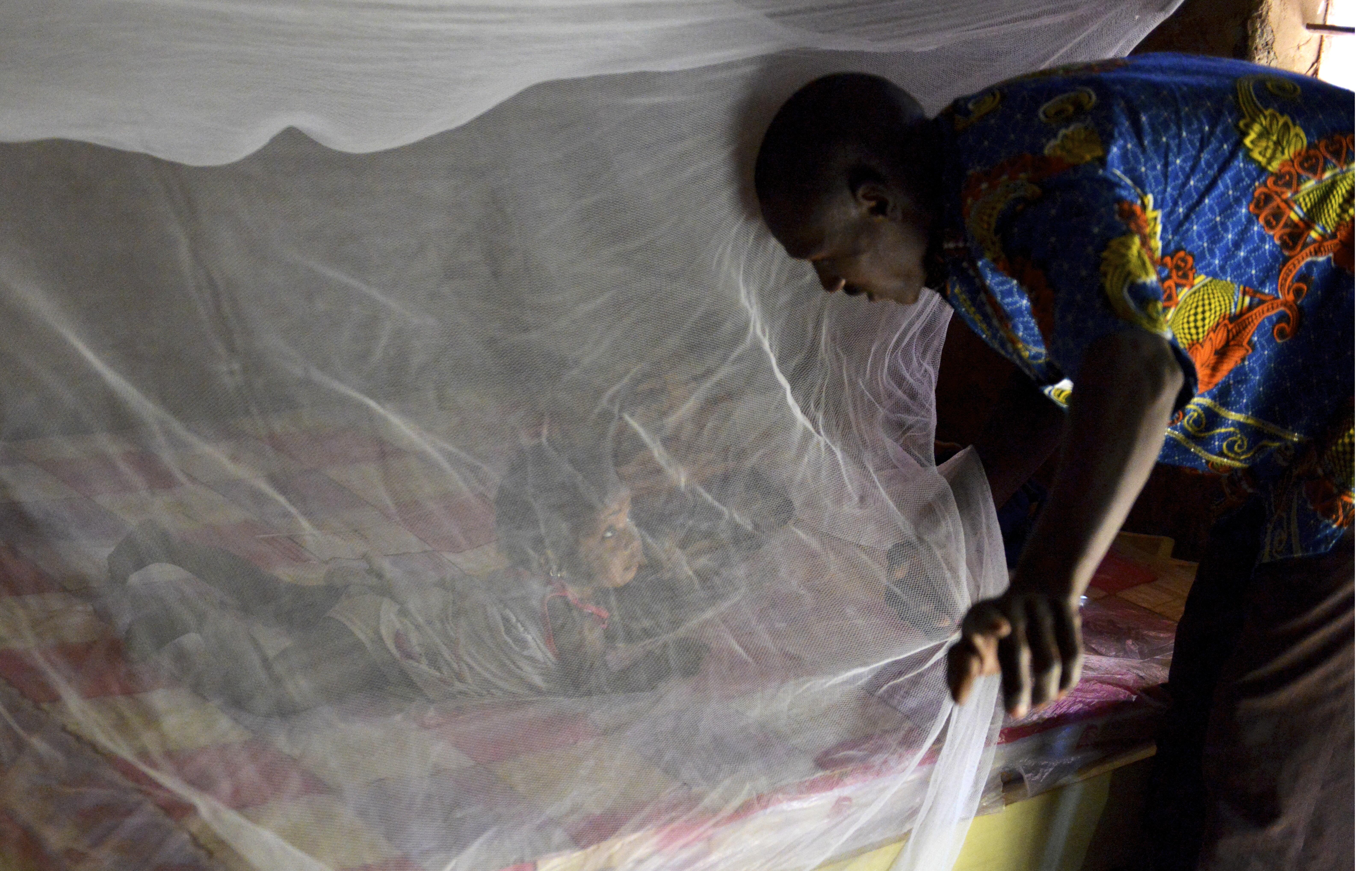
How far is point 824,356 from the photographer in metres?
1.41

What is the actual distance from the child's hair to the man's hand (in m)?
0.60

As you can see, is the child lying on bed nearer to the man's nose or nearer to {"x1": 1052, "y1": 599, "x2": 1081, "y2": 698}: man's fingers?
the man's nose

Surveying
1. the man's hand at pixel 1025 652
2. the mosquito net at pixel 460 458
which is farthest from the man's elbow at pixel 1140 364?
the mosquito net at pixel 460 458

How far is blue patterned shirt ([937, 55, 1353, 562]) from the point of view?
802 mm

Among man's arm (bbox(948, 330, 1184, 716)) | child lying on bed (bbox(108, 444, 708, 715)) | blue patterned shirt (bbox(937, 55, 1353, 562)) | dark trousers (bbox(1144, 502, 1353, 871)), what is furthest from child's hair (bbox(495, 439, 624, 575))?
dark trousers (bbox(1144, 502, 1353, 871))

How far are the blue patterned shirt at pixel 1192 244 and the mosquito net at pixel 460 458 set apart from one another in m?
0.30

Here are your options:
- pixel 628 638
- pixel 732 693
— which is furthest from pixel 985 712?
pixel 628 638

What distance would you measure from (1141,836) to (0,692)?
1.39 meters

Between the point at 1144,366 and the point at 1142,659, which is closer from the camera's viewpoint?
the point at 1144,366

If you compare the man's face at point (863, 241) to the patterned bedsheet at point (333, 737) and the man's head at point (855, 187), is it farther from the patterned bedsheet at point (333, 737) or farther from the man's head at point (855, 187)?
the patterned bedsheet at point (333, 737)

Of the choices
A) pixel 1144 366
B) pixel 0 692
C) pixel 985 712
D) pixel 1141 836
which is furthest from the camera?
pixel 1141 836

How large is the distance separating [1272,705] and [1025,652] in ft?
2.20

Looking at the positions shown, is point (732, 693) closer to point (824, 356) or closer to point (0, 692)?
point (824, 356)

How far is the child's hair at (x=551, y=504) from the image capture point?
4.04 feet
